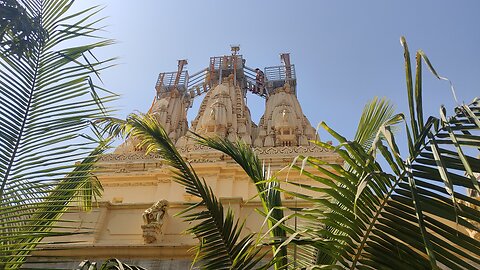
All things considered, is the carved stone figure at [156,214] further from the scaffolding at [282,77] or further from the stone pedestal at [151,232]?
the scaffolding at [282,77]

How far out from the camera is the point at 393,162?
224cm

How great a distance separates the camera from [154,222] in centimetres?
798

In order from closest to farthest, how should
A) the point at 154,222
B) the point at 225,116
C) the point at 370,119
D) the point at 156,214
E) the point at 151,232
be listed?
the point at 370,119 < the point at 151,232 < the point at 154,222 < the point at 156,214 < the point at 225,116

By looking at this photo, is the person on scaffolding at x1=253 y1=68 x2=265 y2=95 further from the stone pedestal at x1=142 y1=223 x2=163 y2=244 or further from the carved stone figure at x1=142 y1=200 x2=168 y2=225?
the stone pedestal at x1=142 y1=223 x2=163 y2=244

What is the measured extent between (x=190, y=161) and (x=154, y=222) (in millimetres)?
6563

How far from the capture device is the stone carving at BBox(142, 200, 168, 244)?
775 centimetres

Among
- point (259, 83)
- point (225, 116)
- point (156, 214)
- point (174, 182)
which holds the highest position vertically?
point (259, 83)

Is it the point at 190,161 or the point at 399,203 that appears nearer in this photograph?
the point at 399,203

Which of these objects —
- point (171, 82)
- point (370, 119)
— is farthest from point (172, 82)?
point (370, 119)

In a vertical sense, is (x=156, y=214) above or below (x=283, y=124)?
below

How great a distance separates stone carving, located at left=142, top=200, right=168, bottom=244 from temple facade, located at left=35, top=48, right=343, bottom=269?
0.02 m

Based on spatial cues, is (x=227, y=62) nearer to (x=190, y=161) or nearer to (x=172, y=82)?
(x=172, y=82)

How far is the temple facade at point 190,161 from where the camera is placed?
739 centimetres

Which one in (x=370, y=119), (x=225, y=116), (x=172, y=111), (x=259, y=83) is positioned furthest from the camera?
(x=259, y=83)
